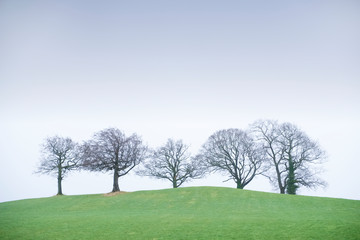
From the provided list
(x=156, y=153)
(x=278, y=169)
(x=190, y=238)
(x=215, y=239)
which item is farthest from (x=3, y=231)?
(x=278, y=169)

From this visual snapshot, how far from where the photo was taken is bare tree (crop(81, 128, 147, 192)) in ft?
145

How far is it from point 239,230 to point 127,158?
3459cm

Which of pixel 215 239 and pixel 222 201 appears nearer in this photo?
pixel 215 239

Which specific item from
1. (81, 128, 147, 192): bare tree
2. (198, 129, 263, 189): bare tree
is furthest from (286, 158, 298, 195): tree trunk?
(81, 128, 147, 192): bare tree

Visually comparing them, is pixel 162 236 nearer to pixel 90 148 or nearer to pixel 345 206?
pixel 345 206

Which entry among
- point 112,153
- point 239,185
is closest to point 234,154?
point 239,185

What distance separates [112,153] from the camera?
149 ft

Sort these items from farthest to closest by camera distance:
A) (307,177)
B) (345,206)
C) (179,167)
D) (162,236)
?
(179,167)
(307,177)
(345,206)
(162,236)

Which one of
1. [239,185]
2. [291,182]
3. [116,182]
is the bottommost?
[239,185]

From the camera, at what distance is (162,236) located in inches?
537

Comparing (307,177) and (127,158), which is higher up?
(127,158)

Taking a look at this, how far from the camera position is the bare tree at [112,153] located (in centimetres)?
4416

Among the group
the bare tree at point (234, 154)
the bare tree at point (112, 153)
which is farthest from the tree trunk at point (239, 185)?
the bare tree at point (112, 153)

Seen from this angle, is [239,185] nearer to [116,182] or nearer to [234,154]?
[234,154]
